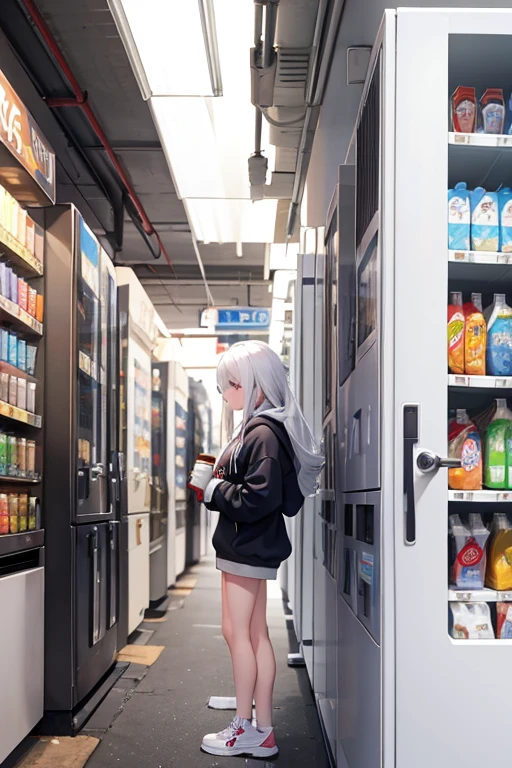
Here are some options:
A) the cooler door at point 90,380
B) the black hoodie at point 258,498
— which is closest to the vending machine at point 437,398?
the black hoodie at point 258,498

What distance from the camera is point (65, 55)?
649cm

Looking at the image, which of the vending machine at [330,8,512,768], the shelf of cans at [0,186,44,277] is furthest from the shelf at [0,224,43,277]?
the vending machine at [330,8,512,768]

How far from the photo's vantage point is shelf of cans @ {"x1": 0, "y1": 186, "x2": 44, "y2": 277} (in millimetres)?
3404

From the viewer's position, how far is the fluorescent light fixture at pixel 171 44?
3795mm

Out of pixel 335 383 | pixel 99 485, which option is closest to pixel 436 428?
pixel 335 383

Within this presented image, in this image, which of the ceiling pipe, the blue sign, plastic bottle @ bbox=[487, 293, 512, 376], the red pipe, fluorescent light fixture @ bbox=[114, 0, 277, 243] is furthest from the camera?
the blue sign

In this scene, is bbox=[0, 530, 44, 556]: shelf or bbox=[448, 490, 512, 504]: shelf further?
bbox=[0, 530, 44, 556]: shelf

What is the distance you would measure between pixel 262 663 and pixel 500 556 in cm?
173

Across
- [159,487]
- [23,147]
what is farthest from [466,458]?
[159,487]

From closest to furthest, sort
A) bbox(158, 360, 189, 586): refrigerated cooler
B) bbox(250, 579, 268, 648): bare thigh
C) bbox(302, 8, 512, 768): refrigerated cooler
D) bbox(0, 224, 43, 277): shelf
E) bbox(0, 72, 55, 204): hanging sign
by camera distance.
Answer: bbox(302, 8, 512, 768): refrigerated cooler, bbox(0, 72, 55, 204): hanging sign, bbox(0, 224, 43, 277): shelf, bbox(250, 579, 268, 648): bare thigh, bbox(158, 360, 189, 586): refrigerated cooler

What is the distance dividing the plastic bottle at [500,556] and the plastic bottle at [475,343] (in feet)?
1.24

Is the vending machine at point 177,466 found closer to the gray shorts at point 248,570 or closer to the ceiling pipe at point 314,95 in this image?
the ceiling pipe at point 314,95

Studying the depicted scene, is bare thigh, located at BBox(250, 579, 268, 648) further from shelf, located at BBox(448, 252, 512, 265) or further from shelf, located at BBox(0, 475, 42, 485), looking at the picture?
shelf, located at BBox(448, 252, 512, 265)

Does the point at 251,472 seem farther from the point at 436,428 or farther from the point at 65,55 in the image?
the point at 65,55
